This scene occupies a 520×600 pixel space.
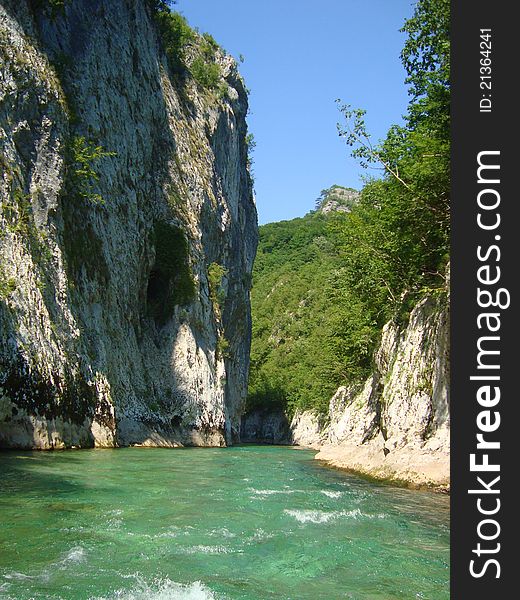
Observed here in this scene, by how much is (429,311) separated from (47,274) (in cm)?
1279

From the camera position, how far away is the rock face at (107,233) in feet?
60.7

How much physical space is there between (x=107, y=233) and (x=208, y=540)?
2085 cm

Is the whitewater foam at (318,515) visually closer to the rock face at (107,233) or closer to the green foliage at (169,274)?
the rock face at (107,233)

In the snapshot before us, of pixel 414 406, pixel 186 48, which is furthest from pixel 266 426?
pixel 414 406

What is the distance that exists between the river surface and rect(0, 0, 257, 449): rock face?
6.19m

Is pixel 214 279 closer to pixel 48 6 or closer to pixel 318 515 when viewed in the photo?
pixel 48 6

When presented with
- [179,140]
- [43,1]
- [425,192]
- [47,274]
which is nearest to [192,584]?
[425,192]

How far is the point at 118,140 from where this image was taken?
29156 mm

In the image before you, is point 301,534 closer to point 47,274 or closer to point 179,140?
point 47,274

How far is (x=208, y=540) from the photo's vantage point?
26.1 feet

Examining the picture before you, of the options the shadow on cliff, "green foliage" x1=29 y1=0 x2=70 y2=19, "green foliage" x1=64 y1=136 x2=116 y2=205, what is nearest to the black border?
the shadow on cliff

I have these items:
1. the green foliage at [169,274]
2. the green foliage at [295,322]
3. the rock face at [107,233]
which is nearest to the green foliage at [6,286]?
the rock face at [107,233]

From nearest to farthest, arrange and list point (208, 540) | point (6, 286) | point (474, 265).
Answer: point (474, 265), point (208, 540), point (6, 286)

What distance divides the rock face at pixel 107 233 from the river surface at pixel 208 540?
6192 mm
